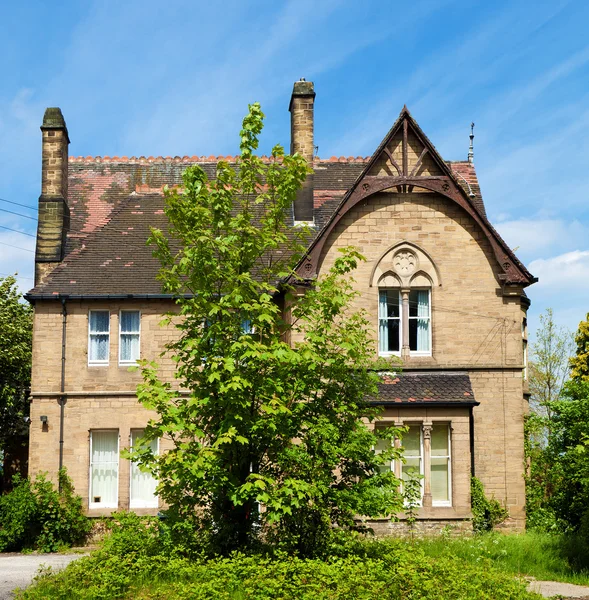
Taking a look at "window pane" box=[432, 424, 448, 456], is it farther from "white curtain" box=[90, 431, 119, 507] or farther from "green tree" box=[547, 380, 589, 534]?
"white curtain" box=[90, 431, 119, 507]

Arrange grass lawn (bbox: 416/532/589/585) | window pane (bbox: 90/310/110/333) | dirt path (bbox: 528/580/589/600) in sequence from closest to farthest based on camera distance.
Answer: dirt path (bbox: 528/580/589/600) < grass lawn (bbox: 416/532/589/585) < window pane (bbox: 90/310/110/333)

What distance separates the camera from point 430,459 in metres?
22.1

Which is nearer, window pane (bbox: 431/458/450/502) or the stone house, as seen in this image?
window pane (bbox: 431/458/450/502)

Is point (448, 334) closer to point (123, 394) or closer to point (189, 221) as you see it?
point (123, 394)

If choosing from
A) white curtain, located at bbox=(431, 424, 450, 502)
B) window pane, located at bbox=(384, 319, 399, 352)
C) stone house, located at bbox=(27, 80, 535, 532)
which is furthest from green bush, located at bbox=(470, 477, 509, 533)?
window pane, located at bbox=(384, 319, 399, 352)

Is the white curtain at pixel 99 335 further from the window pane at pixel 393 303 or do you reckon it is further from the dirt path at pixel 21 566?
the window pane at pixel 393 303

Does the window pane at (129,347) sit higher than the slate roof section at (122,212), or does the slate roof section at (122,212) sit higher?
the slate roof section at (122,212)

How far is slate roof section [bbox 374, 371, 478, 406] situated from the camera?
21828 mm

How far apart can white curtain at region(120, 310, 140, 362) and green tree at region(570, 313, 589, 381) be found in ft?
73.6

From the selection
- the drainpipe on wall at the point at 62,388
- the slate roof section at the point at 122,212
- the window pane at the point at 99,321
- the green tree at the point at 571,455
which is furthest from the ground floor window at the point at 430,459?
the drainpipe on wall at the point at 62,388

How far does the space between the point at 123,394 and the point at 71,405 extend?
1555mm

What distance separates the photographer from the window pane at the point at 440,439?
22344 millimetres

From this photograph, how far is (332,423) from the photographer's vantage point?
46.9ft

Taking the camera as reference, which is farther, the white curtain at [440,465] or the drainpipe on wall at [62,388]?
the drainpipe on wall at [62,388]
